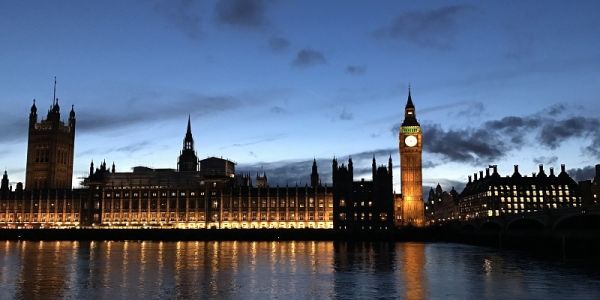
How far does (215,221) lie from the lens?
164 m

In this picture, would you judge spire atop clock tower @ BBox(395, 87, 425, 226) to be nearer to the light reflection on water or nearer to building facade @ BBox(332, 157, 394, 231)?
building facade @ BBox(332, 157, 394, 231)

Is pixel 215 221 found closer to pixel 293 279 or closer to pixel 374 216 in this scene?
pixel 374 216

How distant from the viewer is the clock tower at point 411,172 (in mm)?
172875

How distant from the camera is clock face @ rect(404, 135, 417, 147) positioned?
7092 inches

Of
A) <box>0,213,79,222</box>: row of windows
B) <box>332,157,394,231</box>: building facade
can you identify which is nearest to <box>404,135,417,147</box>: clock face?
<box>332,157,394,231</box>: building facade

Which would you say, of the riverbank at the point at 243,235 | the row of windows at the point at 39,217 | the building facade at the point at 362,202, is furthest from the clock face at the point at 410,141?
the row of windows at the point at 39,217

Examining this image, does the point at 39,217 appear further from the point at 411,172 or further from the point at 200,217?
the point at 411,172

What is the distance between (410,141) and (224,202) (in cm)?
5643

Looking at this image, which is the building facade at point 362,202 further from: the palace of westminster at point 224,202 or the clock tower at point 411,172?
the clock tower at point 411,172

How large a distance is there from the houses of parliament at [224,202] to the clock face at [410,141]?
0.95 feet

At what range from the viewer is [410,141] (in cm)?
18038

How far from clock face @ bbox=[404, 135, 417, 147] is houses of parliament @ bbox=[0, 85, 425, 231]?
29 centimetres

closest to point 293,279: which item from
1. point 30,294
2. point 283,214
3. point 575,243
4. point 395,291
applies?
point 395,291

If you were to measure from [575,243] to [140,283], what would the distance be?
58.7m
